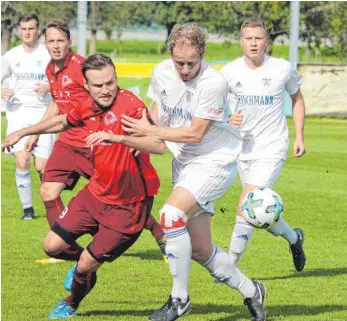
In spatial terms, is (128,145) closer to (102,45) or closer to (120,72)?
(120,72)

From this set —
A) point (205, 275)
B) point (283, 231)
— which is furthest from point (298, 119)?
point (205, 275)

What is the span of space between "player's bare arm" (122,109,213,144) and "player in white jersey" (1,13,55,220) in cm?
590

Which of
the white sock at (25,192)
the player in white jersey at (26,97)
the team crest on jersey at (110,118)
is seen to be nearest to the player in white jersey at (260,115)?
the team crest on jersey at (110,118)

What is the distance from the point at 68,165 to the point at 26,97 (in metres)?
3.54

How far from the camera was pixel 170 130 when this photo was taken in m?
7.00

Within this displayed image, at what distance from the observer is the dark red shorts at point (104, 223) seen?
7.13 meters

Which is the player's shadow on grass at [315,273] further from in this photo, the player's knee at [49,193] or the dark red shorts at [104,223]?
the dark red shorts at [104,223]

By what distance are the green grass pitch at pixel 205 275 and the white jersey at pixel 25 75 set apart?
142cm

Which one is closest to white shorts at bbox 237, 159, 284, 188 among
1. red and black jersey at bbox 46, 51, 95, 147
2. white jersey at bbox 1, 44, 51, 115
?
red and black jersey at bbox 46, 51, 95, 147

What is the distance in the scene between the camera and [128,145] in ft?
22.2

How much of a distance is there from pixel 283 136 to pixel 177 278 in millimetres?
2670

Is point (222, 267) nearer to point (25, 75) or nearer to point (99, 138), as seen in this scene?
point (99, 138)

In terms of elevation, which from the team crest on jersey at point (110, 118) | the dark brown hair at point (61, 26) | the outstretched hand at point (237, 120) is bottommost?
the outstretched hand at point (237, 120)

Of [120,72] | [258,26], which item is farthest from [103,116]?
[120,72]
